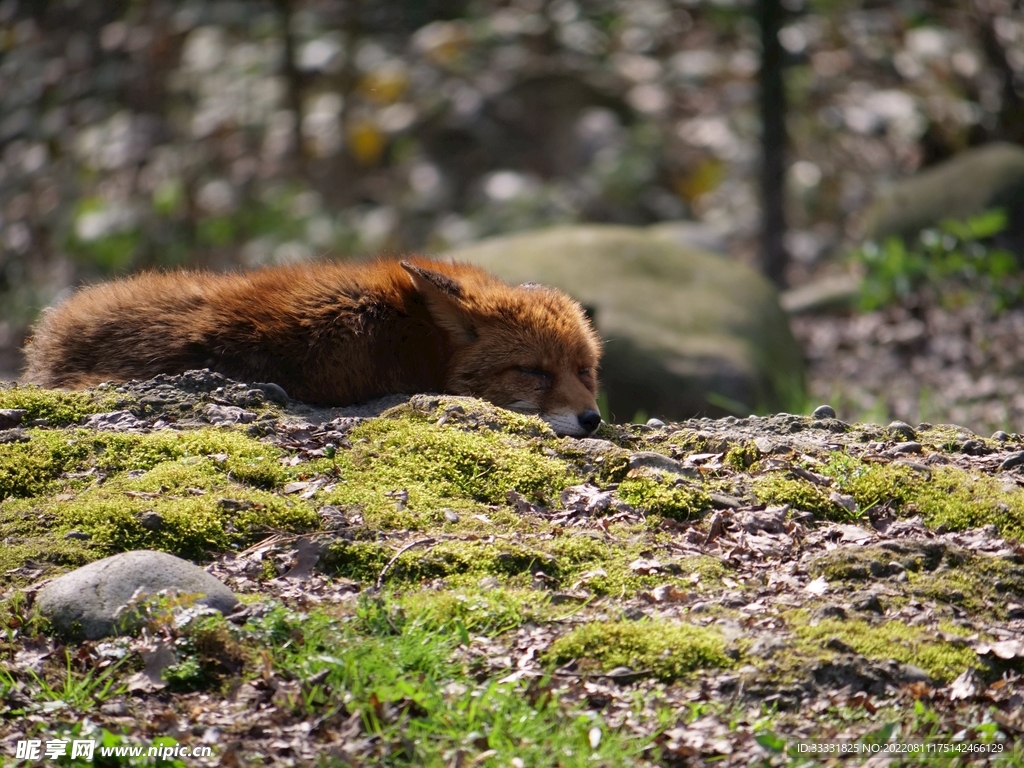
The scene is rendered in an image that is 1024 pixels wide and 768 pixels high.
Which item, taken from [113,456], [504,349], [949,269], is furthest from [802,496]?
→ [949,269]

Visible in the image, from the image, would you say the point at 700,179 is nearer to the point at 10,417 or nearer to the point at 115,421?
the point at 115,421

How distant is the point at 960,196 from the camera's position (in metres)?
13.2

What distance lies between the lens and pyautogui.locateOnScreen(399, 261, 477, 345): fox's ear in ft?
20.2

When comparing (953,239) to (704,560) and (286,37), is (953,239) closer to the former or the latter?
(704,560)

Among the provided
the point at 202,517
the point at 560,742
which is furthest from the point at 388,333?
the point at 560,742

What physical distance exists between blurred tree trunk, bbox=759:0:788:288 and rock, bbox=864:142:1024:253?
1.24 metres

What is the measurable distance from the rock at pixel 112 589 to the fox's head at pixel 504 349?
2461mm

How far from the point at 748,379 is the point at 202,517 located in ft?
22.4

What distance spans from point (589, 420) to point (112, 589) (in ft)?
9.38

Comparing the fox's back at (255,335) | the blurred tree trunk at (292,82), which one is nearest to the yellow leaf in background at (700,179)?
the blurred tree trunk at (292,82)

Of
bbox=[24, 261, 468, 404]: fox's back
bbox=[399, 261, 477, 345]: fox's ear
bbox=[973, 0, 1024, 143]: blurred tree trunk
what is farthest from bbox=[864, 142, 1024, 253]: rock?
bbox=[24, 261, 468, 404]: fox's back

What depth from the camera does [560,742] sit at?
3.51 metres

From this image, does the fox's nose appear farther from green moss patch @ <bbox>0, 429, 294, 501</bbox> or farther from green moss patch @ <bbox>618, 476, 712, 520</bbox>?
green moss patch @ <bbox>0, 429, 294, 501</bbox>

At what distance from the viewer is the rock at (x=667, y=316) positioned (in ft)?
34.0
